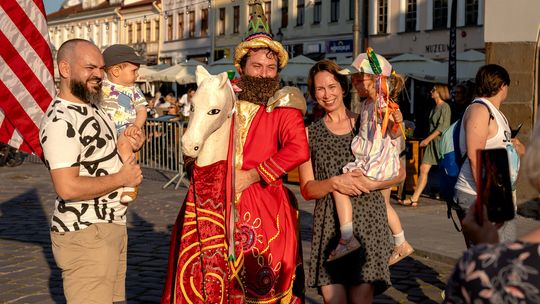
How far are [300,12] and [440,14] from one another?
13.1m

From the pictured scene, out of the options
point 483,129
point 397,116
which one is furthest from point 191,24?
point 397,116

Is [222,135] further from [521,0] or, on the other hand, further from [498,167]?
[521,0]

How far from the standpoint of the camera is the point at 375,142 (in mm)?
4855

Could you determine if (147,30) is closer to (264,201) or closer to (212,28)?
(212,28)

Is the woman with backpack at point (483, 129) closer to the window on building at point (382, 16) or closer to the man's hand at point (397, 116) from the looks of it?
the man's hand at point (397, 116)

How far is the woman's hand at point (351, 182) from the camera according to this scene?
488 centimetres

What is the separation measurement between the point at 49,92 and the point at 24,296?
111 inches

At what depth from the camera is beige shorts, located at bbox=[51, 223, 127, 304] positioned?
4.18 metres

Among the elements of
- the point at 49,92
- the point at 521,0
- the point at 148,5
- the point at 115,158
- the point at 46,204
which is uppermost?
the point at 148,5

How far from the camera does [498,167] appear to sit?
7.59ft

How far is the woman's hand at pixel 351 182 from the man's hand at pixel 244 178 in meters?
0.60

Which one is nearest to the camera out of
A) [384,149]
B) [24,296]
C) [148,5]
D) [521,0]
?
[384,149]

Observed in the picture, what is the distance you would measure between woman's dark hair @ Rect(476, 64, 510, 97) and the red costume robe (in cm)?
172

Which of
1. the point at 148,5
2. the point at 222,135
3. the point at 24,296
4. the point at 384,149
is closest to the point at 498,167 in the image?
the point at 222,135
